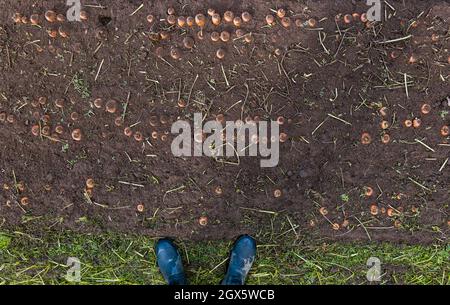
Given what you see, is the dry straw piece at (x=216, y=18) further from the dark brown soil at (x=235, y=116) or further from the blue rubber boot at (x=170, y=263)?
the blue rubber boot at (x=170, y=263)

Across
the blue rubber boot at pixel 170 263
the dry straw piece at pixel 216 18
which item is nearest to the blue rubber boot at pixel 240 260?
the blue rubber boot at pixel 170 263

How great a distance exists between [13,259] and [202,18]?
76.7 inches

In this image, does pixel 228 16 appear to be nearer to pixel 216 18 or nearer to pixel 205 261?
pixel 216 18

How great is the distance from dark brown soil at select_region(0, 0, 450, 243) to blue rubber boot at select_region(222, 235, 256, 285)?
9cm

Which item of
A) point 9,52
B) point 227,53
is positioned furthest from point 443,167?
point 9,52

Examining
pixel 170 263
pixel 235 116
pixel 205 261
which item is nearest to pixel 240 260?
pixel 205 261

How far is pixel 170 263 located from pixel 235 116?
39.2 inches

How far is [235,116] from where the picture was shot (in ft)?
7.81

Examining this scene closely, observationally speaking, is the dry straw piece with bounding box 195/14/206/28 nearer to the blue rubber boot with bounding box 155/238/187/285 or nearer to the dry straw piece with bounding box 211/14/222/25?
the dry straw piece with bounding box 211/14/222/25

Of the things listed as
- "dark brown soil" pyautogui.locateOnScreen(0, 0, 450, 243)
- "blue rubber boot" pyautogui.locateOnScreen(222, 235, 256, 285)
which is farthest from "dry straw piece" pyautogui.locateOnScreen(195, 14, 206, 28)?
"blue rubber boot" pyautogui.locateOnScreen(222, 235, 256, 285)

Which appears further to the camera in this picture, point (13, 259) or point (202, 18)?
point (13, 259)

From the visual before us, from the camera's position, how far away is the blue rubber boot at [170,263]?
2377 millimetres

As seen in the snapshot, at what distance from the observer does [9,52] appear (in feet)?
7.82
